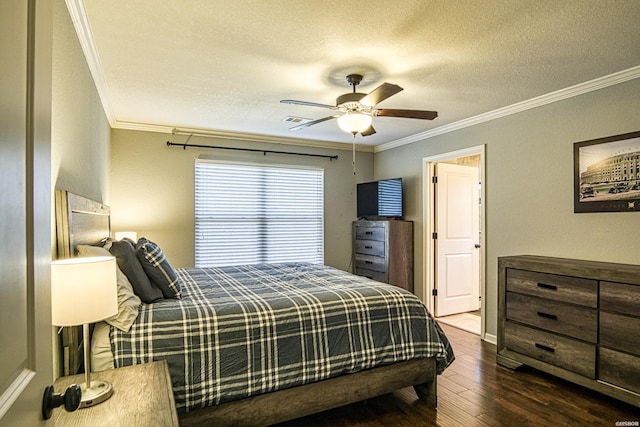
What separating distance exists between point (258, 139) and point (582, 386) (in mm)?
4229

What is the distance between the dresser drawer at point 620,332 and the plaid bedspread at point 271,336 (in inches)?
42.1

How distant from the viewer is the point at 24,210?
67 cm

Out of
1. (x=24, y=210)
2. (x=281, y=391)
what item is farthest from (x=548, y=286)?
(x=24, y=210)

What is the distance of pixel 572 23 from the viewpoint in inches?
79.0

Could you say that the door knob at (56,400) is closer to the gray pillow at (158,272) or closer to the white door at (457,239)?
the gray pillow at (158,272)

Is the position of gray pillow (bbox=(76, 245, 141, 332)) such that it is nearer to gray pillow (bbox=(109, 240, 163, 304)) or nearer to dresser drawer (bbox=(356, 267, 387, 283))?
gray pillow (bbox=(109, 240, 163, 304))

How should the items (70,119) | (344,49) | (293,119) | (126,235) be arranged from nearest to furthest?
(70,119), (344,49), (126,235), (293,119)

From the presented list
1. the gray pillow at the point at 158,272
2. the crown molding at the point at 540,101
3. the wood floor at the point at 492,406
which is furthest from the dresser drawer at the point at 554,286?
the gray pillow at the point at 158,272

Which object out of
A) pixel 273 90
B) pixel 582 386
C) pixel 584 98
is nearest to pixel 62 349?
pixel 273 90

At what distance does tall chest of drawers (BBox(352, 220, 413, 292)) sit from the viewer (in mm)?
4680

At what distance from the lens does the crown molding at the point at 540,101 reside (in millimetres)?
2693

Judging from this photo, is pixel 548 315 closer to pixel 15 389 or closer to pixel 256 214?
pixel 15 389

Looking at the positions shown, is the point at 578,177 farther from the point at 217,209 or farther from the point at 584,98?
the point at 217,209

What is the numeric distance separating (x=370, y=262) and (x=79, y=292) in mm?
4080
